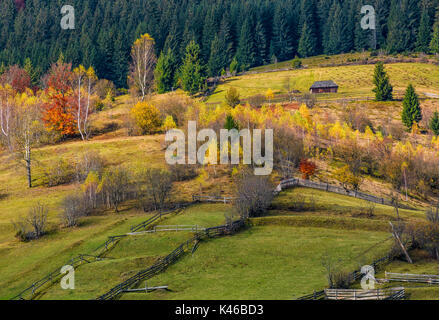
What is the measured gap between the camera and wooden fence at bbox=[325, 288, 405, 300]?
3462 centimetres

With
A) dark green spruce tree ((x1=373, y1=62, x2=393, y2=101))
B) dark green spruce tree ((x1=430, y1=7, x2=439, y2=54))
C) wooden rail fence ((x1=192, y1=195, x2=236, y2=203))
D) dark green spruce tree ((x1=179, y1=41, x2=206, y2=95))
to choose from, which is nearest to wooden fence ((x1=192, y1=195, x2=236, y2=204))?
wooden rail fence ((x1=192, y1=195, x2=236, y2=203))

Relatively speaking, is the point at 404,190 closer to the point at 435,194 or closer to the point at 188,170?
the point at 435,194

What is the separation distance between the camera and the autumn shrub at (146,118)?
100 m

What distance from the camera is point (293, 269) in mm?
43031

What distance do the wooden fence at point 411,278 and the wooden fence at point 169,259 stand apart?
18.7m

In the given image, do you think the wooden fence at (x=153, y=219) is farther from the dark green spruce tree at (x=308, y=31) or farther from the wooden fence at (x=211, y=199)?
the dark green spruce tree at (x=308, y=31)

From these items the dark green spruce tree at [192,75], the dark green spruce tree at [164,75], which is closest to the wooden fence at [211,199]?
the dark green spruce tree at [192,75]

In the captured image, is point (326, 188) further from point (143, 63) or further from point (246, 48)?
point (246, 48)

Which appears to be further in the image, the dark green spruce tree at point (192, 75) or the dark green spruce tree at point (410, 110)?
the dark green spruce tree at point (192, 75)

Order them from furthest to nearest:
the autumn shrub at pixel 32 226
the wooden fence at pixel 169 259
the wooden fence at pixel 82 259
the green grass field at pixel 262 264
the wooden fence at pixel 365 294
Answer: the autumn shrub at pixel 32 226 → the wooden fence at pixel 82 259 → the wooden fence at pixel 169 259 → the green grass field at pixel 262 264 → the wooden fence at pixel 365 294

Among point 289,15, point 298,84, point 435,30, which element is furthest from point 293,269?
point 289,15

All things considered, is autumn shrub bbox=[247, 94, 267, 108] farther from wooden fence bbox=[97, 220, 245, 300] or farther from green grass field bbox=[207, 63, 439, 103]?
wooden fence bbox=[97, 220, 245, 300]

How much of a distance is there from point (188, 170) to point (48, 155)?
28390mm

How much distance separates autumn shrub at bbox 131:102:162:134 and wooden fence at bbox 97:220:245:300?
164ft
